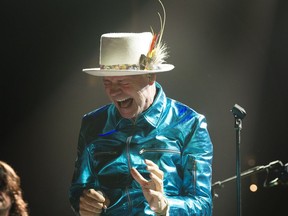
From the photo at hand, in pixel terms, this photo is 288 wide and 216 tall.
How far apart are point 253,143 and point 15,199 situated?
1.73 m

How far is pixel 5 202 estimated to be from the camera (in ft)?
11.7

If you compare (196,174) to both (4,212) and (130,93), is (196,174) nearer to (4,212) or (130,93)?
(130,93)

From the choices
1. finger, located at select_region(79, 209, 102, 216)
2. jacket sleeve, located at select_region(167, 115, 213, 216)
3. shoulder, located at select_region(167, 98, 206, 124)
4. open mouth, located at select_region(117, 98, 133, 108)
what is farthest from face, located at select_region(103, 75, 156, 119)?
finger, located at select_region(79, 209, 102, 216)

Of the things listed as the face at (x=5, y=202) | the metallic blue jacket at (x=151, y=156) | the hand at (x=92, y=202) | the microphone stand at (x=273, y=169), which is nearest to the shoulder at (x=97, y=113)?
the metallic blue jacket at (x=151, y=156)

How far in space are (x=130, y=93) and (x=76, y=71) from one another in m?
0.85

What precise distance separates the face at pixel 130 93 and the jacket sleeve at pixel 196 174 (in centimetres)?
30

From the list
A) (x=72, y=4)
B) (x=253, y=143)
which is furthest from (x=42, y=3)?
(x=253, y=143)

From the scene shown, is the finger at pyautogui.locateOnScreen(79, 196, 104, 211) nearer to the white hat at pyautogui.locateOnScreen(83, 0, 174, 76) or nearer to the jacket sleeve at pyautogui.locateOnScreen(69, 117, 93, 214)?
the jacket sleeve at pyautogui.locateOnScreen(69, 117, 93, 214)

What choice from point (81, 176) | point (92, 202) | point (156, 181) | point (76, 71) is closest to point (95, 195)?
point (92, 202)

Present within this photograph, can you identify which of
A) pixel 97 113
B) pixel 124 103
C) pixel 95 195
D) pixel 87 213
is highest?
pixel 124 103

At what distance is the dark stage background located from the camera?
430 centimetres

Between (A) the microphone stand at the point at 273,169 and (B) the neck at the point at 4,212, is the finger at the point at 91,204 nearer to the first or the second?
(B) the neck at the point at 4,212

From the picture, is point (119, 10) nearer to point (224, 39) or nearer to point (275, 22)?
point (224, 39)

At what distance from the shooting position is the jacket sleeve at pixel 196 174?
349 cm
